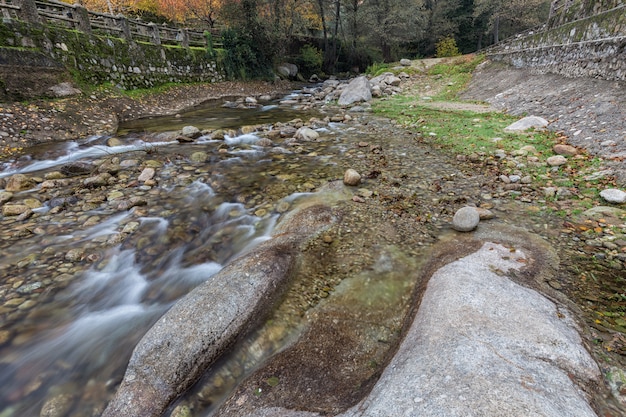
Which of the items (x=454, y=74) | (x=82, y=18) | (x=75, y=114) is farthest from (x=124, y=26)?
(x=454, y=74)

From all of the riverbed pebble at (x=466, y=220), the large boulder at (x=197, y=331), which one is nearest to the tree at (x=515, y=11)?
the riverbed pebble at (x=466, y=220)

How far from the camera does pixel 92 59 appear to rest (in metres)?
13.0

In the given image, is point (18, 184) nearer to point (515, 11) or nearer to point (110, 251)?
point (110, 251)

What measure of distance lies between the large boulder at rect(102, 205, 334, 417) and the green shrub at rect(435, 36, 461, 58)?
39.3 metres

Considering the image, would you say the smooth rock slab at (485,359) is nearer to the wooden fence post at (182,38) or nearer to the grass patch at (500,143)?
the grass patch at (500,143)

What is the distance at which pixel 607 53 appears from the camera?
7.72 m

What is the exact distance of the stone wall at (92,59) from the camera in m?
9.74

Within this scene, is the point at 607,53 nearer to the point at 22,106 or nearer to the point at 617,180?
the point at 617,180

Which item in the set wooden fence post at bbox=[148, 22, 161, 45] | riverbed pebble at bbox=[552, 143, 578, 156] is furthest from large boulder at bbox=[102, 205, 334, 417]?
wooden fence post at bbox=[148, 22, 161, 45]

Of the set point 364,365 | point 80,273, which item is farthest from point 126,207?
point 364,365

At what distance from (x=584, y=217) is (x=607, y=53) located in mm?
6708

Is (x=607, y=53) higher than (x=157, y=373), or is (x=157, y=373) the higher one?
(x=607, y=53)

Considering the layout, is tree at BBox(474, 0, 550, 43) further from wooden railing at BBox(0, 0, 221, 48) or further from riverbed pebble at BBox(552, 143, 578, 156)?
riverbed pebble at BBox(552, 143, 578, 156)

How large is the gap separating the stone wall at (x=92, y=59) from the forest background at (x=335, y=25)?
12.1ft
